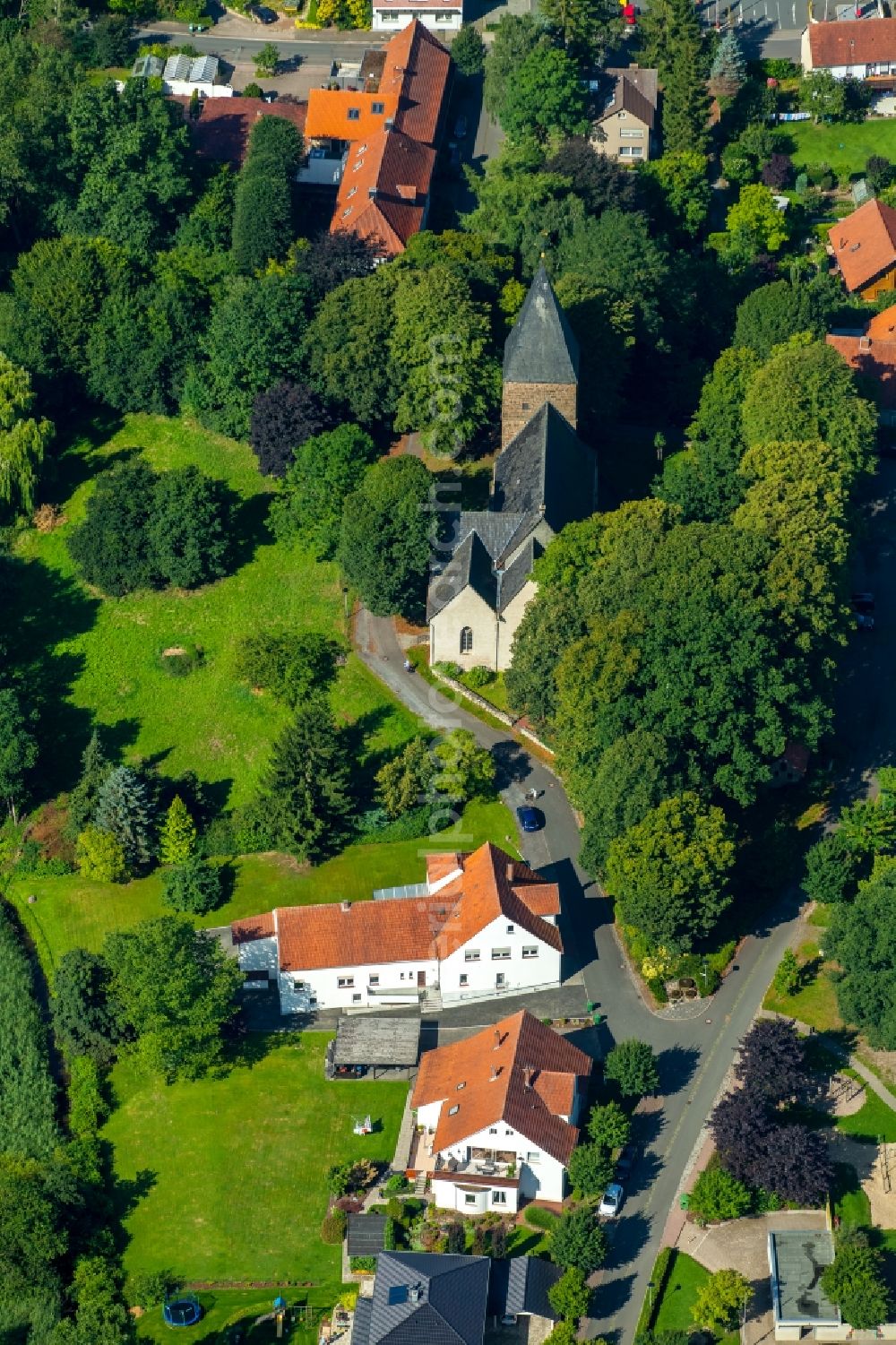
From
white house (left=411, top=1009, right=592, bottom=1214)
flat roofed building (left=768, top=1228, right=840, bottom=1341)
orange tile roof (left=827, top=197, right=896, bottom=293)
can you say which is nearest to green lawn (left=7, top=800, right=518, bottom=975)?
white house (left=411, top=1009, right=592, bottom=1214)

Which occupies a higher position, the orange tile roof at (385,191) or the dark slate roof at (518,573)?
the orange tile roof at (385,191)

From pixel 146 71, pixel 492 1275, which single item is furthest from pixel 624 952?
pixel 146 71

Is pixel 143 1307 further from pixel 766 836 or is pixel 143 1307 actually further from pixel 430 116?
pixel 430 116

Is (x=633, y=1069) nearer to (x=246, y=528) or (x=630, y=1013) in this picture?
(x=630, y=1013)

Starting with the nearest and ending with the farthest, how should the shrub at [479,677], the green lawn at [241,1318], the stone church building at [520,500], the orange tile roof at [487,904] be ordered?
the green lawn at [241,1318], the orange tile roof at [487,904], the stone church building at [520,500], the shrub at [479,677]

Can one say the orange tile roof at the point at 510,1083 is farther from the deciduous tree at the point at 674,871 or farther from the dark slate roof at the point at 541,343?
the dark slate roof at the point at 541,343

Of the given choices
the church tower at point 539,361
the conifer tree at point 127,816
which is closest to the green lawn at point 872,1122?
the conifer tree at point 127,816
